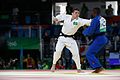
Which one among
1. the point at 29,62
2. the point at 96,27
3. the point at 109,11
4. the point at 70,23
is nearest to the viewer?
the point at 96,27

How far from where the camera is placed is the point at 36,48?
671 inches

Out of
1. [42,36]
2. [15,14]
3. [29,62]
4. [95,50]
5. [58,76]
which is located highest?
[15,14]

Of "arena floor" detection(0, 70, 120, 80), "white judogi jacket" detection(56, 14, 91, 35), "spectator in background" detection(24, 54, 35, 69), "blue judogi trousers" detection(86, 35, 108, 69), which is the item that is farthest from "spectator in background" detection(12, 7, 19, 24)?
"arena floor" detection(0, 70, 120, 80)

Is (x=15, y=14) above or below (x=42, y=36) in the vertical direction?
above

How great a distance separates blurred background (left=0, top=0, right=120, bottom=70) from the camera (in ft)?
54.5

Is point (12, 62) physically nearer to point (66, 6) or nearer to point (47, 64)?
point (47, 64)

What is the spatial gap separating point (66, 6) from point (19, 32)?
104 inches

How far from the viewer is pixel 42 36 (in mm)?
17000

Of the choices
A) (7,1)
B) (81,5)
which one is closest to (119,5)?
(81,5)

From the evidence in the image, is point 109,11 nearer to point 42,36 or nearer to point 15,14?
point 42,36

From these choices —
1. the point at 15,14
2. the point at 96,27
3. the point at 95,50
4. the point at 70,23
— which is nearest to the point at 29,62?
the point at 15,14

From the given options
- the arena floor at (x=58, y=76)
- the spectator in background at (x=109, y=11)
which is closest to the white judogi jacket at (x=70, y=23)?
the arena floor at (x=58, y=76)

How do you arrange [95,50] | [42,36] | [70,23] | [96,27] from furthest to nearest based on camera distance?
[42,36] < [70,23] < [95,50] < [96,27]

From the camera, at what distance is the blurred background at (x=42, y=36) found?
54.5 ft
